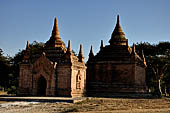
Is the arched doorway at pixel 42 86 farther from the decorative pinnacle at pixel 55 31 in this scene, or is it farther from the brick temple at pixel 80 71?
the decorative pinnacle at pixel 55 31

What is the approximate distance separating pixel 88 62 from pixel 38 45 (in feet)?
41.5

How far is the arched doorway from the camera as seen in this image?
2764 cm

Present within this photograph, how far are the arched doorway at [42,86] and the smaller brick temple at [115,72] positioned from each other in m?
5.82

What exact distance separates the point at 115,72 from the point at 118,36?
19.1 feet

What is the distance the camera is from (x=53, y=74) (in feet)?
86.3

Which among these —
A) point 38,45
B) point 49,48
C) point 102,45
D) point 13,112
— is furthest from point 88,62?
point 13,112

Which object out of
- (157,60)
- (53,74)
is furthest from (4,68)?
(157,60)

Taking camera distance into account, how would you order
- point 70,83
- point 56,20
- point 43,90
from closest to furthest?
point 70,83 < point 43,90 < point 56,20

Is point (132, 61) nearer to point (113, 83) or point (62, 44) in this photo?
point (113, 83)

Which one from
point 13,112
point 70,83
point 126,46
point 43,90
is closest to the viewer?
point 13,112

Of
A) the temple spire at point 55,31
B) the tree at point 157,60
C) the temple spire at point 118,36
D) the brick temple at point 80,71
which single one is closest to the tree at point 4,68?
the brick temple at point 80,71

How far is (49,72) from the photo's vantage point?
26484 mm

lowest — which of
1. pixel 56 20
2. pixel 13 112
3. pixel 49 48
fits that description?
pixel 13 112

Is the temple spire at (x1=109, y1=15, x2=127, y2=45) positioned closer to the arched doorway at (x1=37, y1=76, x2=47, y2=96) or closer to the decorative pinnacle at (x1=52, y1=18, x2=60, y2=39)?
the decorative pinnacle at (x1=52, y1=18, x2=60, y2=39)
